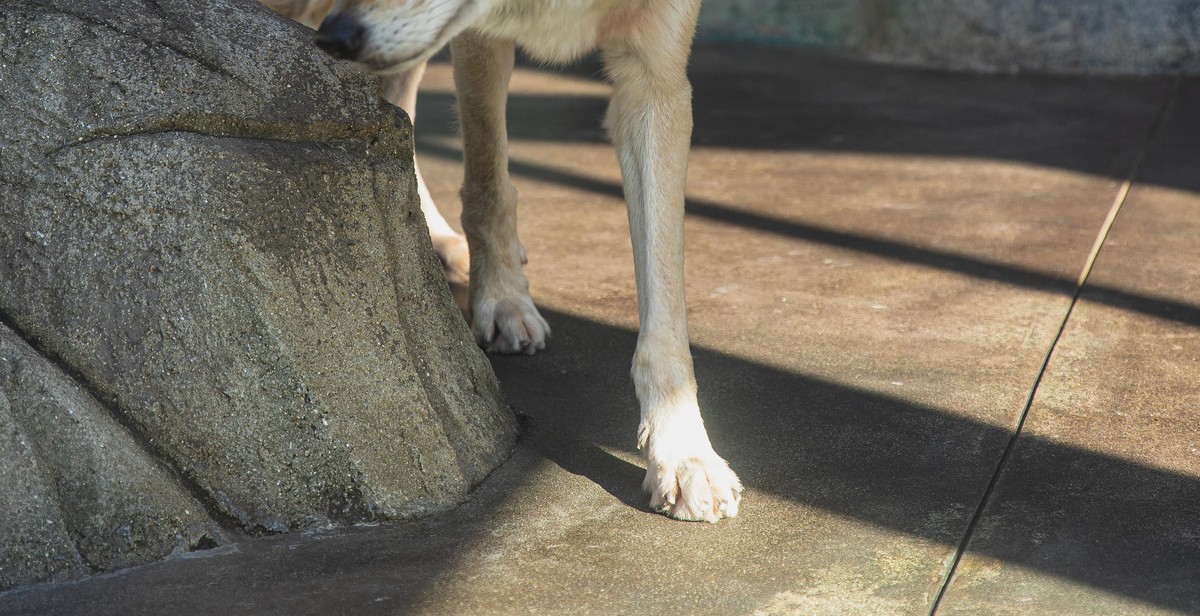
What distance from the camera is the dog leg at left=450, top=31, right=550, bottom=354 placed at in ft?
12.6

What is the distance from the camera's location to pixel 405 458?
279 cm

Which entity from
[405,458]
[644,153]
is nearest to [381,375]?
[405,458]

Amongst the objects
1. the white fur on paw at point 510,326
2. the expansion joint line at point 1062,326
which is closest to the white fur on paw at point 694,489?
the expansion joint line at point 1062,326

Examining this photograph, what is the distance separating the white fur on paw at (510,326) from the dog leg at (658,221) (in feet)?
2.32

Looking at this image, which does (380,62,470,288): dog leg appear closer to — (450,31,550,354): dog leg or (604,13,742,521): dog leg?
(450,31,550,354): dog leg

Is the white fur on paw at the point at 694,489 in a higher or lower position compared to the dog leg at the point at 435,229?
lower

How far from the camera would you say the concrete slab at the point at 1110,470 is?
8.16 ft

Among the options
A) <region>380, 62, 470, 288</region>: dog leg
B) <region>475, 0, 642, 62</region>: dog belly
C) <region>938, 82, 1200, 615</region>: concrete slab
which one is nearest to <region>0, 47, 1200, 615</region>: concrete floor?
<region>938, 82, 1200, 615</region>: concrete slab

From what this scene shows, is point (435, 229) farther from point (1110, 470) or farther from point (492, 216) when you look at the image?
point (1110, 470)

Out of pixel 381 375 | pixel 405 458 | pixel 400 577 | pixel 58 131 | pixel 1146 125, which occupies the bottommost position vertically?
pixel 400 577

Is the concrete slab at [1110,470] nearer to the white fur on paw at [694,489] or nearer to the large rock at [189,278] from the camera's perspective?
the white fur on paw at [694,489]

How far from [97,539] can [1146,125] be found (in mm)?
5592

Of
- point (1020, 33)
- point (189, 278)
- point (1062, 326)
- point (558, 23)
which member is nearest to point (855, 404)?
point (1062, 326)

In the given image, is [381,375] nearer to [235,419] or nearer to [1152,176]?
[235,419]
